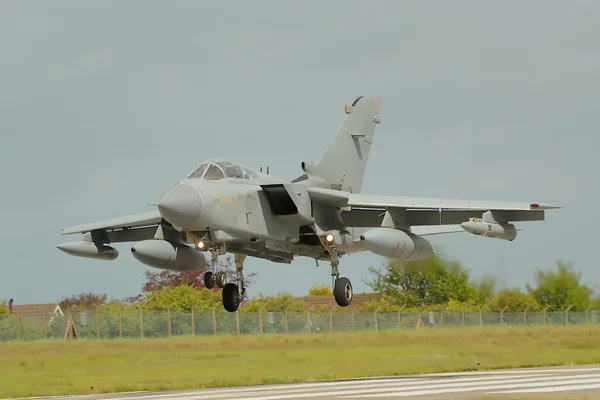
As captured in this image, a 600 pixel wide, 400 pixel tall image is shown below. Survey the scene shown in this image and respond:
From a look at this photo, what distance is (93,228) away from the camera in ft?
110

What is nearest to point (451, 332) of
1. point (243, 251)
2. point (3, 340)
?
point (3, 340)

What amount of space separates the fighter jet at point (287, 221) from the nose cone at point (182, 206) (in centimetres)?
3

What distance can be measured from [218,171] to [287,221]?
10.3ft

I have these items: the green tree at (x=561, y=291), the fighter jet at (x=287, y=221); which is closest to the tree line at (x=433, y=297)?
the green tree at (x=561, y=291)

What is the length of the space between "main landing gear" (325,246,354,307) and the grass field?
24.3 feet

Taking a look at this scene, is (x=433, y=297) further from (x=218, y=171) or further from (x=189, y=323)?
(x=218, y=171)

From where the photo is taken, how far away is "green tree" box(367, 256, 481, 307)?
70312mm

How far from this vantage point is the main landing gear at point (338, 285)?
31688 millimetres

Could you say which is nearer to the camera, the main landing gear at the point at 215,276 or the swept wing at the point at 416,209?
the main landing gear at the point at 215,276

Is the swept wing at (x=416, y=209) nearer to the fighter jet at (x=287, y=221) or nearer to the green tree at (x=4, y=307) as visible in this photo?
the fighter jet at (x=287, y=221)

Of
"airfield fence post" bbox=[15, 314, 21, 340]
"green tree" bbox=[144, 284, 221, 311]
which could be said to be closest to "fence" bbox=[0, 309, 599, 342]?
"airfield fence post" bbox=[15, 314, 21, 340]

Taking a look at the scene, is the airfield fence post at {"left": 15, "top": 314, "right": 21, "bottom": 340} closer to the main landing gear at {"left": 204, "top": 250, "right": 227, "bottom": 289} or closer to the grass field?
the grass field

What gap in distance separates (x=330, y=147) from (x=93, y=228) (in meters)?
8.12

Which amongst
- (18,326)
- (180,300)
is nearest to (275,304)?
(180,300)
